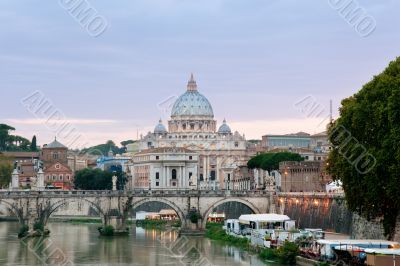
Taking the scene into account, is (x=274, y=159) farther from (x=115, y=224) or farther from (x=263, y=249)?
(x=263, y=249)

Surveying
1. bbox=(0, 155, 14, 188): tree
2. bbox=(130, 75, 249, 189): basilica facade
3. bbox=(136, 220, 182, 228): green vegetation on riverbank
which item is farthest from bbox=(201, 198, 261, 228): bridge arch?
bbox=(130, 75, 249, 189): basilica facade

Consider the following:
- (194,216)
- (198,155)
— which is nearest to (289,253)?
(194,216)

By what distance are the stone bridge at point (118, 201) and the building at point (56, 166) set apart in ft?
204

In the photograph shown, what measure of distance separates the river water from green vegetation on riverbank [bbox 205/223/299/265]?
71 centimetres

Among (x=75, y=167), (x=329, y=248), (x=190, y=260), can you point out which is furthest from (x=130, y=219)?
(x=75, y=167)

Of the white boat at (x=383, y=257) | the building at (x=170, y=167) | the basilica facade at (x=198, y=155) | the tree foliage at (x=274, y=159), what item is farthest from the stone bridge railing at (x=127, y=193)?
the building at (x=170, y=167)

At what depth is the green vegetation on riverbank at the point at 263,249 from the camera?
5403 centimetres

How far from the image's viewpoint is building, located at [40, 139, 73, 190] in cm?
15450

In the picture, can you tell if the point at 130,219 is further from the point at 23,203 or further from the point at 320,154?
the point at 320,154

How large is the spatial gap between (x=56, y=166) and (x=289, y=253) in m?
107

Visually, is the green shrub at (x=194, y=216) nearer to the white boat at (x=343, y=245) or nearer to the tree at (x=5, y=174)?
the white boat at (x=343, y=245)

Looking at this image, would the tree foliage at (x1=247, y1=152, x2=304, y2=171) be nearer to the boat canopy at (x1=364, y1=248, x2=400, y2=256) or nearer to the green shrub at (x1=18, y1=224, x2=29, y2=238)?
the green shrub at (x1=18, y1=224, x2=29, y2=238)

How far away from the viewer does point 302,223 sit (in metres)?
74.0

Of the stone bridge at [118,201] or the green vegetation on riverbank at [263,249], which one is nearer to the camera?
the green vegetation on riverbank at [263,249]
